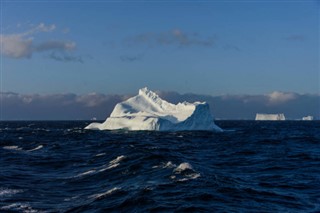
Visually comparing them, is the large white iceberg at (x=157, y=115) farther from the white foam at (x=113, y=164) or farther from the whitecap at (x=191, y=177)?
the whitecap at (x=191, y=177)

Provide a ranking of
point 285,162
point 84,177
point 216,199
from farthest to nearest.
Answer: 1. point 285,162
2. point 84,177
3. point 216,199

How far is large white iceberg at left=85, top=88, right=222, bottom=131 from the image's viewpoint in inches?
2813

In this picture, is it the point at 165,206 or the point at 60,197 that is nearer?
the point at 165,206

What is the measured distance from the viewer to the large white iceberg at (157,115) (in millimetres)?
71438

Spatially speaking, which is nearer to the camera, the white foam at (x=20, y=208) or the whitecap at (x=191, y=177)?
the white foam at (x=20, y=208)

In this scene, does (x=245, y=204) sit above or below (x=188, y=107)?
below

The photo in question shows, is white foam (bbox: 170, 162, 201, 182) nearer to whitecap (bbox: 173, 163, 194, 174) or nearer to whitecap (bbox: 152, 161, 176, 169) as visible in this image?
whitecap (bbox: 173, 163, 194, 174)

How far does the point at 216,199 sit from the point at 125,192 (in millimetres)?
3859

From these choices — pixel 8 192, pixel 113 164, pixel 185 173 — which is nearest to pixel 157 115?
pixel 113 164

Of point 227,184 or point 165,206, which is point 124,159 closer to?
point 227,184

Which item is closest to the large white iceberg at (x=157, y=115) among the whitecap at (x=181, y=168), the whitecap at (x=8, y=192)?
the whitecap at (x=181, y=168)

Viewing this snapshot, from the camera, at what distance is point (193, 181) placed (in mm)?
18156

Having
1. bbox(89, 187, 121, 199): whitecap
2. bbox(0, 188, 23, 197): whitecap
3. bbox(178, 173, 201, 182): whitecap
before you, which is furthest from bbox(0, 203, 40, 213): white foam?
bbox(178, 173, 201, 182): whitecap

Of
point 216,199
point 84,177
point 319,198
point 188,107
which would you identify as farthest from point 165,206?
point 188,107
